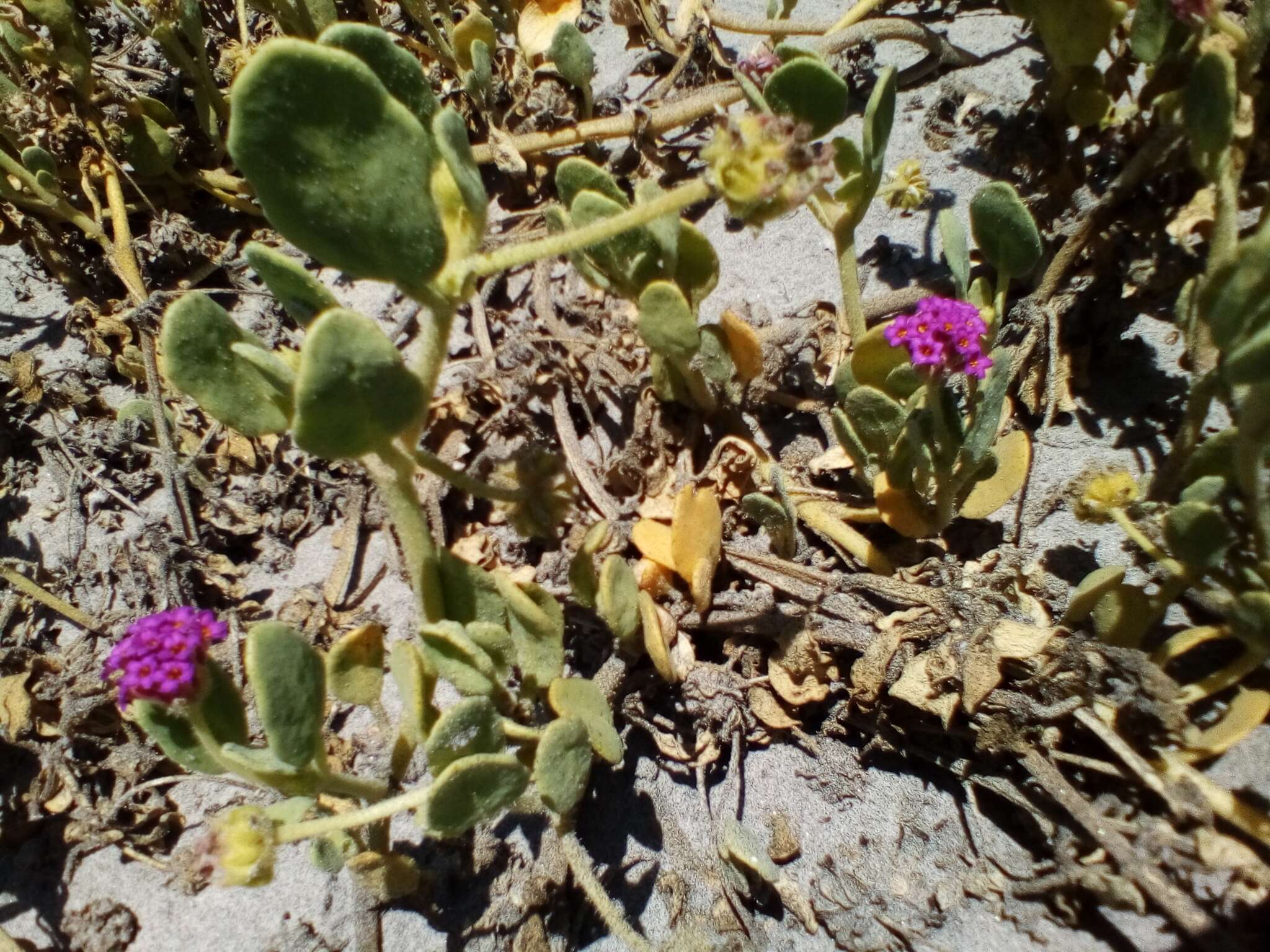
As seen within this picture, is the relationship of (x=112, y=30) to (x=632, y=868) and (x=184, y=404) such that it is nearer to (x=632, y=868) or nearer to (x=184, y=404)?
(x=184, y=404)

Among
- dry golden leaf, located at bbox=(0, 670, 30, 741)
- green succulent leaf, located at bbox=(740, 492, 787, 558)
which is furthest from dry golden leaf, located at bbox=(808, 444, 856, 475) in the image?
dry golden leaf, located at bbox=(0, 670, 30, 741)

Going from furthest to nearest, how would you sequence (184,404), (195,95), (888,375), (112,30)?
(112,30)
(195,95)
(184,404)
(888,375)

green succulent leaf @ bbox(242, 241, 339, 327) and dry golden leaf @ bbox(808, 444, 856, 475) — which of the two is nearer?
green succulent leaf @ bbox(242, 241, 339, 327)

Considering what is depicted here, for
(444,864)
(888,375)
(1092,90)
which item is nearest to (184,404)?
(444,864)

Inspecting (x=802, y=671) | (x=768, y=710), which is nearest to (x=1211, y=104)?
(x=802, y=671)

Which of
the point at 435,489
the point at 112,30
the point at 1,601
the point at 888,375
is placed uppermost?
the point at 112,30

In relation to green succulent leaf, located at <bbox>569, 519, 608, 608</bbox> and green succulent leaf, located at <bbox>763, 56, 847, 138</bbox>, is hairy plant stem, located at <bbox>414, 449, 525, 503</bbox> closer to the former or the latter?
green succulent leaf, located at <bbox>569, 519, 608, 608</bbox>
